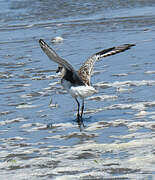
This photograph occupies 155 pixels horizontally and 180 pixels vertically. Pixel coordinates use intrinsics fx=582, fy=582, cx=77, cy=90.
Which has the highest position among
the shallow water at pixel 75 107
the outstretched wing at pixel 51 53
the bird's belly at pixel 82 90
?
the outstretched wing at pixel 51 53

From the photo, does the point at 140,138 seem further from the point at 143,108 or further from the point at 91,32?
the point at 91,32

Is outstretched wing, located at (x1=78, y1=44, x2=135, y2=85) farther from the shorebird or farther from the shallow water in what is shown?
the shallow water

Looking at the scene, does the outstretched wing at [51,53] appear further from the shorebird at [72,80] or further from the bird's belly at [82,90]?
the bird's belly at [82,90]

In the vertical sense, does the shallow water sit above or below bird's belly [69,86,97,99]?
below

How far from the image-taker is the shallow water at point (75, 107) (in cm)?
694

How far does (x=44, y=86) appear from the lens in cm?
1182

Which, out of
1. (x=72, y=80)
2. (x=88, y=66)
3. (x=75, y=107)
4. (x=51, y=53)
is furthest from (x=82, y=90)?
(x=88, y=66)

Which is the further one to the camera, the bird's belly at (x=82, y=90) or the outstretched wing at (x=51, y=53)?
the bird's belly at (x=82, y=90)

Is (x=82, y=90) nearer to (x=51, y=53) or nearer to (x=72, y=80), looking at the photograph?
A: (x=72, y=80)

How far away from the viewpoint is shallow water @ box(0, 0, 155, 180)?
694 cm

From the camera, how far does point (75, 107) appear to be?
33.7 feet

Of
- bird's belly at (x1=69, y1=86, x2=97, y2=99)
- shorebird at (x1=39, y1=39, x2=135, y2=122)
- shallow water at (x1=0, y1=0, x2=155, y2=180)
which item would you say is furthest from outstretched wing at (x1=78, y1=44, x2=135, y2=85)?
shallow water at (x1=0, y1=0, x2=155, y2=180)

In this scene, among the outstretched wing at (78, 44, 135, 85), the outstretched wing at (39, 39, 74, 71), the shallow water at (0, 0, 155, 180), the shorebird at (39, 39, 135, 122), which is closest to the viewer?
the shallow water at (0, 0, 155, 180)

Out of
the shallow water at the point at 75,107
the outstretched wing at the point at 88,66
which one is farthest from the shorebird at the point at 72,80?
the shallow water at the point at 75,107
